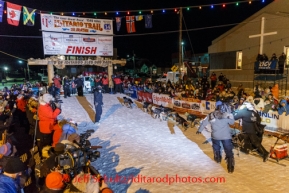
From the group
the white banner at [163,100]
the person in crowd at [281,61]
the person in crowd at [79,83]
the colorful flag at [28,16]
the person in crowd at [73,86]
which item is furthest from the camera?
the person in crowd at [73,86]

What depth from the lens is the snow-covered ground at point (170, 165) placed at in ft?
16.5

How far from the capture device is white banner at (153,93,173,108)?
1336 cm

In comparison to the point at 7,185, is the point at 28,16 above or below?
above

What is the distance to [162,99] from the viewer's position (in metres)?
13.9

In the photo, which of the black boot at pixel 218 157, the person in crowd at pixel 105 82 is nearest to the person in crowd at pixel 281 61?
the black boot at pixel 218 157

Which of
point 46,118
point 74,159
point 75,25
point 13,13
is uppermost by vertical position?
point 75,25

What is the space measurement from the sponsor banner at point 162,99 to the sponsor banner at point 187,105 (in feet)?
1.44

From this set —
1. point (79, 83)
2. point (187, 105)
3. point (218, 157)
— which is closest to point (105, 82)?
point (79, 83)

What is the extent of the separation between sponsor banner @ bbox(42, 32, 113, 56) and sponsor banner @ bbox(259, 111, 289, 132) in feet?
45.3

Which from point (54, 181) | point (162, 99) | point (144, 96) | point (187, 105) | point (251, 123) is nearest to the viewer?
point (54, 181)

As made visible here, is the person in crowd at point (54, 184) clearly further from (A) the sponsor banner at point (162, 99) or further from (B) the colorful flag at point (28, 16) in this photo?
(B) the colorful flag at point (28, 16)

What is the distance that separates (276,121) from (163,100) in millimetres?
6553

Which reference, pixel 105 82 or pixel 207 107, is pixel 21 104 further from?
pixel 105 82

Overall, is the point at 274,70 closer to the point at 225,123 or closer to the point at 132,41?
the point at 225,123
